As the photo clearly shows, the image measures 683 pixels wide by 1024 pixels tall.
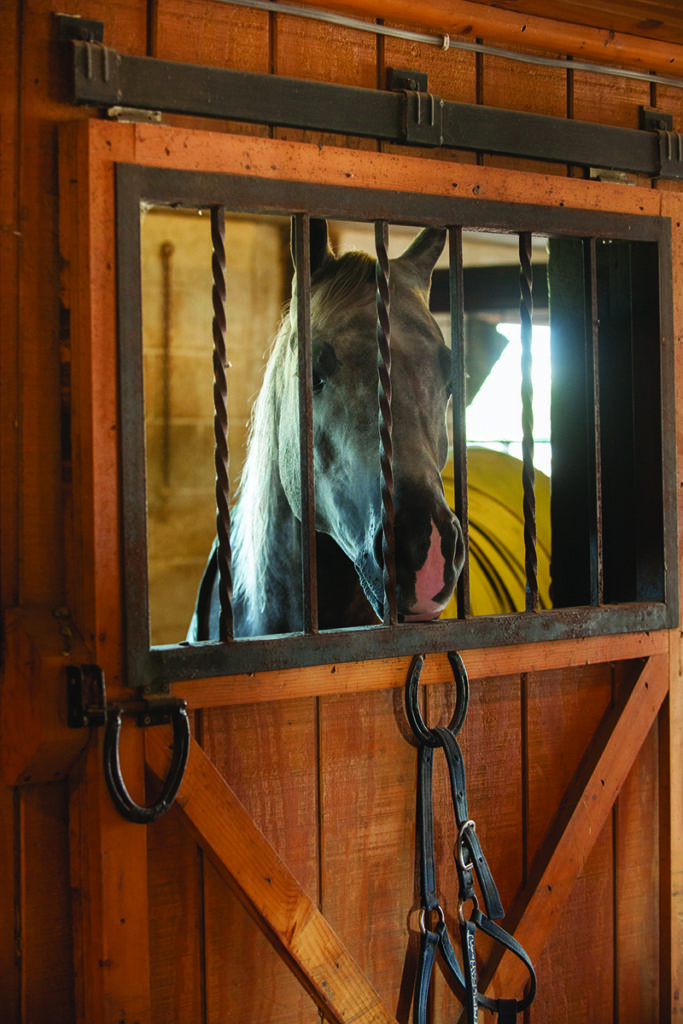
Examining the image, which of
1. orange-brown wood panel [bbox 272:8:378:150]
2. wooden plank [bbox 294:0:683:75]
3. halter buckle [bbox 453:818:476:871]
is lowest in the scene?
halter buckle [bbox 453:818:476:871]

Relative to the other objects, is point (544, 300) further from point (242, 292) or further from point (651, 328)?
point (651, 328)

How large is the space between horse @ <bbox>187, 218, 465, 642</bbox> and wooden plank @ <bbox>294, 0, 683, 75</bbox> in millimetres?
357

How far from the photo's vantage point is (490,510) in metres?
2.89

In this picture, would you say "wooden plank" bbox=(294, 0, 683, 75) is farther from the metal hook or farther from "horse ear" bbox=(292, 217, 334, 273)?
the metal hook

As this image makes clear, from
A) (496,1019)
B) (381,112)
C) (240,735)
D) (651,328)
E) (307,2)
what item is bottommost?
(496,1019)

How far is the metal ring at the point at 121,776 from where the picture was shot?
3.71 feet

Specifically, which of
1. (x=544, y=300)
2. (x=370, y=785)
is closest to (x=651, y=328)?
(x=370, y=785)

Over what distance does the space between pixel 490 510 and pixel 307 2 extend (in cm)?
181

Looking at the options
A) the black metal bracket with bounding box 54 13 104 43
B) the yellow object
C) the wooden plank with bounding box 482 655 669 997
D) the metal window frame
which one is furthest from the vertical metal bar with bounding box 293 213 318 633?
the yellow object

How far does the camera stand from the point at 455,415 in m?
1.37

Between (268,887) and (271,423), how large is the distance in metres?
0.88

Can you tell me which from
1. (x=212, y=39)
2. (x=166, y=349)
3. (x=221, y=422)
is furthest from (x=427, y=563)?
(x=166, y=349)

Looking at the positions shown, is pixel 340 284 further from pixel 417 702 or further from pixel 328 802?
pixel 328 802

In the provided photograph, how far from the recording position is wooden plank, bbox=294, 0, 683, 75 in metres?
1.42
